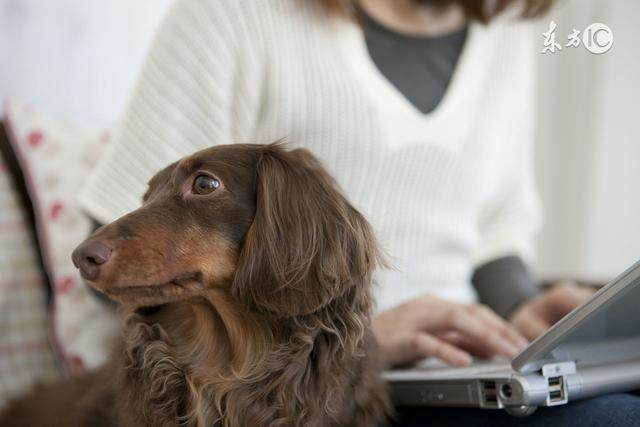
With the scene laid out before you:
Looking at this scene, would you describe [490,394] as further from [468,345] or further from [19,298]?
[19,298]

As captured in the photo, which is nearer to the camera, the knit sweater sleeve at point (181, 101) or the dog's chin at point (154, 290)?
the dog's chin at point (154, 290)

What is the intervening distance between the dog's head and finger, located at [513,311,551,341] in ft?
1.71

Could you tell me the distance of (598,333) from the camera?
2.65ft

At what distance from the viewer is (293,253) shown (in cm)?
65

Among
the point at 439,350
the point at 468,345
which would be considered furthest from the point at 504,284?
the point at 439,350

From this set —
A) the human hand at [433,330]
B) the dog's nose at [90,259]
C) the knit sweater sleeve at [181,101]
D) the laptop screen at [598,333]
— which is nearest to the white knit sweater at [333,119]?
the knit sweater sleeve at [181,101]

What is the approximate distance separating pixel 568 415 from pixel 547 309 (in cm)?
40

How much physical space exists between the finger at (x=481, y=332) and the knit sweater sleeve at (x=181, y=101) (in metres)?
0.39

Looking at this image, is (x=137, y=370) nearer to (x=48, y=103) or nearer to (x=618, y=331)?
(x=618, y=331)

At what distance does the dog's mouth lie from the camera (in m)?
0.59

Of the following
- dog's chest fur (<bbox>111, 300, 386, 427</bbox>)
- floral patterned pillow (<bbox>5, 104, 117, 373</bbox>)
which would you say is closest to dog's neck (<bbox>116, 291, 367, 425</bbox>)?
dog's chest fur (<bbox>111, 300, 386, 427</bbox>)

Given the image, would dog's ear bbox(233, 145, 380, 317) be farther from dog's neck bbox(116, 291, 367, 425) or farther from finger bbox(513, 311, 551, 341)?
finger bbox(513, 311, 551, 341)

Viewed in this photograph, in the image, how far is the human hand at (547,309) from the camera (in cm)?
110

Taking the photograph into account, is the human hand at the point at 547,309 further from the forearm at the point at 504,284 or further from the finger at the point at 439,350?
the finger at the point at 439,350
